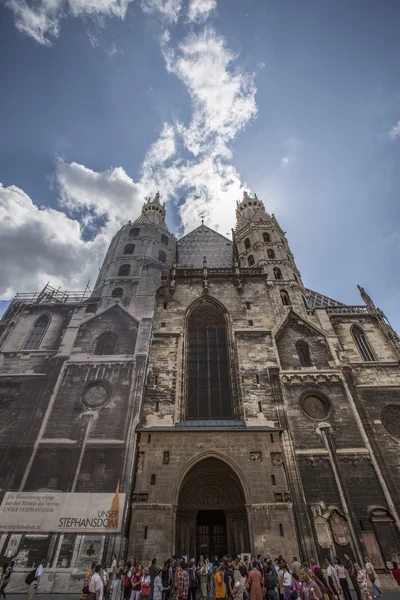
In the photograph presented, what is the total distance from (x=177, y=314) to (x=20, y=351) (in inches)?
346

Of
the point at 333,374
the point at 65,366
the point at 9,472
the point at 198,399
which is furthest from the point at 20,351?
the point at 333,374

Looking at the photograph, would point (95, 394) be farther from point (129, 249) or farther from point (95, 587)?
point (129, 249)

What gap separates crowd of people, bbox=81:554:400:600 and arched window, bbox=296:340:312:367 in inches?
335

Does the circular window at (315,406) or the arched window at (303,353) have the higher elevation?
the arched window at (303,353)

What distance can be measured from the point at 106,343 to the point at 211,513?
959cm

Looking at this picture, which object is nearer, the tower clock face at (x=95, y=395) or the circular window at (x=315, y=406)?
the tower clock face at (x=95, y=395)

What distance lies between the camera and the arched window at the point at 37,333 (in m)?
17.1

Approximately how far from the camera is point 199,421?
582 inches

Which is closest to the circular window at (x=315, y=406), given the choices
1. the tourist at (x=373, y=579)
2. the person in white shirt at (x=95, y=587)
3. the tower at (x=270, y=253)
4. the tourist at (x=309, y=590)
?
the tourist at (x=373, y=579)

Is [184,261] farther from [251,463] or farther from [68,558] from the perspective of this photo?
[68,558]

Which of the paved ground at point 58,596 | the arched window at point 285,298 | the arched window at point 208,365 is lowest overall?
the paved ground at point 58,596

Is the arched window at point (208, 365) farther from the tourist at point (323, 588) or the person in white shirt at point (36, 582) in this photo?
the person in white shirt at point (36, 582)

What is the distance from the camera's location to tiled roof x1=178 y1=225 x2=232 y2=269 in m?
26.8

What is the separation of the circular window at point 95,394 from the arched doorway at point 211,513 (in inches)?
201
